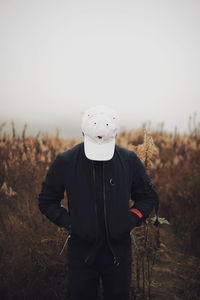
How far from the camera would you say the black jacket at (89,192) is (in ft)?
5.69

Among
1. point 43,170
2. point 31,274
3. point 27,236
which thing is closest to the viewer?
point 31,274

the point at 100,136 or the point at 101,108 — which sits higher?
the point at 101,108

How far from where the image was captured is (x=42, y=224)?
10.8ft

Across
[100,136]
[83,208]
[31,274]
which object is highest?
[100,136]

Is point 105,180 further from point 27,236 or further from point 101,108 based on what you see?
point 27,236

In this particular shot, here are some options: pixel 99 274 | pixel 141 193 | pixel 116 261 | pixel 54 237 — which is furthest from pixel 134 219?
pixel 54 237

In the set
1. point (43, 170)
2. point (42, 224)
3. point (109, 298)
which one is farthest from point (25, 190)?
point (109, 298)

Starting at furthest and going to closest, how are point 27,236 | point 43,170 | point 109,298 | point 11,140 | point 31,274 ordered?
point 11,140 < point 43,170 < point 27,236 < point 31,274 < point 109,298

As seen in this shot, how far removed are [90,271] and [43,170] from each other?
117 inches

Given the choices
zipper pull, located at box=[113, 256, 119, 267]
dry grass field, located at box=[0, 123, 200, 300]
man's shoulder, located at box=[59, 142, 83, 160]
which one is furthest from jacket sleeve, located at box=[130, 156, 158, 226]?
dry grass field, located at box=[0, 123, 200, 300]

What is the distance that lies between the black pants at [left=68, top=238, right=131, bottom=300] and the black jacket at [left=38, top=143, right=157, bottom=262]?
0.14 m

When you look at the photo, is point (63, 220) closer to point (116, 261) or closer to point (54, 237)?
point (116, 261)

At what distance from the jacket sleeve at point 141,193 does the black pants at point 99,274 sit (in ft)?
1.00

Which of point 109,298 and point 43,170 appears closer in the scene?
point 109,298
